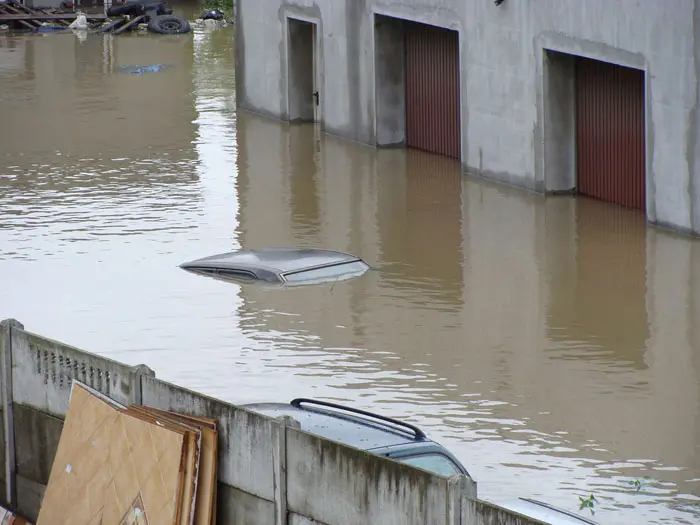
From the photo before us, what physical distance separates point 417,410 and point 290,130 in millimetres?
19025

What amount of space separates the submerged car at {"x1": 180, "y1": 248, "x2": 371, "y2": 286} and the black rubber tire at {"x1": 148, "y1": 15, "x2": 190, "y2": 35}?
112 ft

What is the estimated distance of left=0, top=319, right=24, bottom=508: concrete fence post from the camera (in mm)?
11891

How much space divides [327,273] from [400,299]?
1.45 meters

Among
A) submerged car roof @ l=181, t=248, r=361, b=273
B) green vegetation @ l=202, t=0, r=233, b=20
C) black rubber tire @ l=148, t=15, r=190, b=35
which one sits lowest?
submerged car roof @ l=181, t=248, r=361, b=273

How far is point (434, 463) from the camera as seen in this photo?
33.8 ft

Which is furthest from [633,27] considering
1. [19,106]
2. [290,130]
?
[19,106]

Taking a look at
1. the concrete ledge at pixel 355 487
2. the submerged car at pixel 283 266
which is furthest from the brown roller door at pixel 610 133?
the concrete ledge at pixel 355 487

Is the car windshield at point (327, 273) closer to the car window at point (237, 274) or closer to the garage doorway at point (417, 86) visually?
the car window at point (237, 274)

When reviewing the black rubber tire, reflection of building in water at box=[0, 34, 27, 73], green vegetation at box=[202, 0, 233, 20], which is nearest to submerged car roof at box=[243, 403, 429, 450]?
reflection of building in water at box=[0, 34, 27, 73]

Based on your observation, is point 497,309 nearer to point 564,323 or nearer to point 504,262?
point 564,323

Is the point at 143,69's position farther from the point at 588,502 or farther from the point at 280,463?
the point at 280,463

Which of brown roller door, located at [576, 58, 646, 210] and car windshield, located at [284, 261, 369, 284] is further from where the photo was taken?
brown roller door, located at [576, 58, 646, 210]

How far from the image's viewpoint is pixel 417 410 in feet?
45.8

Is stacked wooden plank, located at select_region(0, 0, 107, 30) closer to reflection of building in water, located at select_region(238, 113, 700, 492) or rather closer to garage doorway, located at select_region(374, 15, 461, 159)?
garage doorway, located at select_region(374, 15, 461, 159)
